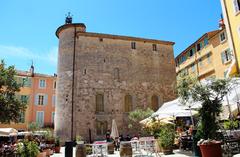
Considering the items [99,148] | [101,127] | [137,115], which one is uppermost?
[137,115]

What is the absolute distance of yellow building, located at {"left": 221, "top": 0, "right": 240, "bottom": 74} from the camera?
15719mm

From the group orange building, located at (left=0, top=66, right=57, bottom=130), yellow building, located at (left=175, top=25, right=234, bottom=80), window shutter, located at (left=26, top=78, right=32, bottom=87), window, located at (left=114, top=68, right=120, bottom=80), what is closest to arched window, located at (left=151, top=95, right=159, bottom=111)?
yellow building, located at (left=175, top=25, right=234, bottom=80)

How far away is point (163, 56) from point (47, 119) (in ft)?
64.7

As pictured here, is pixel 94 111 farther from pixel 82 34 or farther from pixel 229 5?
pixel 229 5

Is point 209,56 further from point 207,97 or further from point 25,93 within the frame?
point 25,93

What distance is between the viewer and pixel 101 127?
80.5 ft

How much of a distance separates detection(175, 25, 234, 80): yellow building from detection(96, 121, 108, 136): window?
1037 centimetres

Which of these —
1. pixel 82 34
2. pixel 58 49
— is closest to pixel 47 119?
pixel 58 49

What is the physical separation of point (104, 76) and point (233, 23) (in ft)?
47.4

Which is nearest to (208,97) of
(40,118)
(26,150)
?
(26,150)

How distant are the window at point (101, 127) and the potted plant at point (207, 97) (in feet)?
53.6

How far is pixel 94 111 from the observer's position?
2448 cm

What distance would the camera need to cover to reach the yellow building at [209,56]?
971 inches

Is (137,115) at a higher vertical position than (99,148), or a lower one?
higher
